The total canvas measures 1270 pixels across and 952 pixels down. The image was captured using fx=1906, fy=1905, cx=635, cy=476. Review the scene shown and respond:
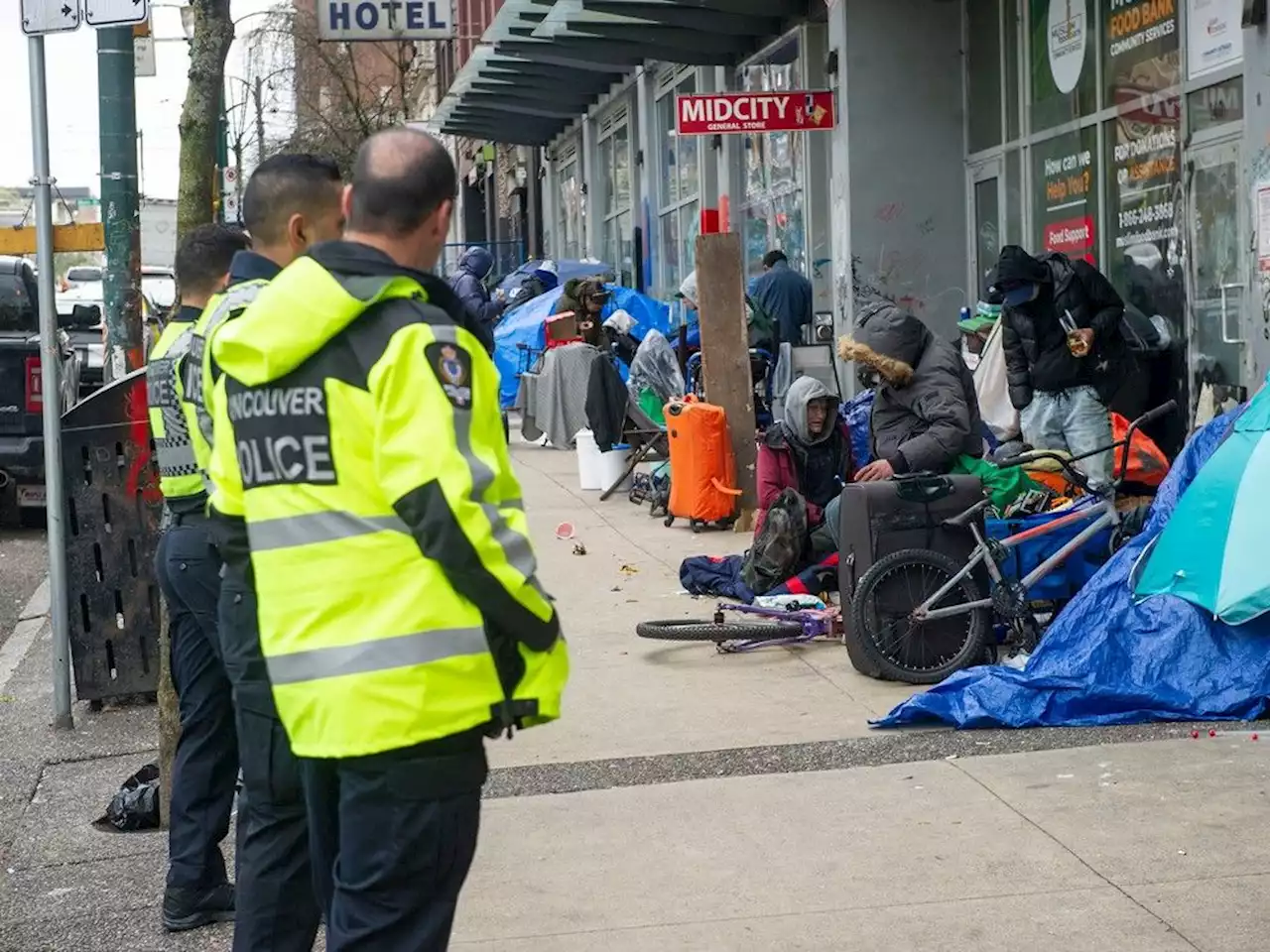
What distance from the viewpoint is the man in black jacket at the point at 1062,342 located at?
32.6 ft

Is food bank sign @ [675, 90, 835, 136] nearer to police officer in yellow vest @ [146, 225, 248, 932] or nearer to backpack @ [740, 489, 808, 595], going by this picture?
backpack @ [740, 489, 808, 595]

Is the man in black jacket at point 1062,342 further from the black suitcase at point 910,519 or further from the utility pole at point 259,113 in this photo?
the utility pole at point 259,113

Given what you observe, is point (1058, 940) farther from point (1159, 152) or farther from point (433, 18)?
point (433, 18)

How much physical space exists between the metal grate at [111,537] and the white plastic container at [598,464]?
701cm

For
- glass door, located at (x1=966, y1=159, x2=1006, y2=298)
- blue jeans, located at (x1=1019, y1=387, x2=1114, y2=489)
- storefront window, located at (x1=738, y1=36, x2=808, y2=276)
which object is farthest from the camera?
storefront window, located at (x1=738, y1=36, x2=808, y2=276)

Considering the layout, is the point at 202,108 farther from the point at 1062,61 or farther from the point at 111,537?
the point at 1062,61

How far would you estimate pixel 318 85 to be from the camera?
Answer: 138 feet

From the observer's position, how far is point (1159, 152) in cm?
1134

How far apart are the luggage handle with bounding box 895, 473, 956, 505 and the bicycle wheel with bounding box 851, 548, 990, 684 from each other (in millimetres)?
231

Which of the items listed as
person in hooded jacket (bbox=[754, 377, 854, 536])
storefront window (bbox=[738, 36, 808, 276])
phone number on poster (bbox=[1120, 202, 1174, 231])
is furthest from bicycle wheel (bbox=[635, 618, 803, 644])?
storefront window (bbox=[738, 36, 808, 276])

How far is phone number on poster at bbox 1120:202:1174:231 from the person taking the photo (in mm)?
11266

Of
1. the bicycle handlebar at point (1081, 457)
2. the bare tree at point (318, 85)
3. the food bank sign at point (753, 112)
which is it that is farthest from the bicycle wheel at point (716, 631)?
the bare tree at point (318, 85)

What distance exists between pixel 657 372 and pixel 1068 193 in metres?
3.40

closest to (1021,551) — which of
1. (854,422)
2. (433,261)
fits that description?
(854,422)
